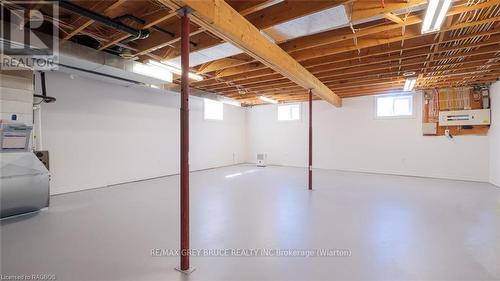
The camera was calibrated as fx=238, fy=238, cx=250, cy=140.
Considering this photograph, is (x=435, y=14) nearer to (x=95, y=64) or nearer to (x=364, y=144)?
(x=95, y=64)

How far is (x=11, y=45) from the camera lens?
2.99 meters

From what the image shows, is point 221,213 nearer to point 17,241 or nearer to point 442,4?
point 17,241

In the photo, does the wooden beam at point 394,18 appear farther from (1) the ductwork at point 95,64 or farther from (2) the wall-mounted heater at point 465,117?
(2) the wall-mounted heater at point 465,117

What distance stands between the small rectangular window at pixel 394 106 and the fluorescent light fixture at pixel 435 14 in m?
5.00

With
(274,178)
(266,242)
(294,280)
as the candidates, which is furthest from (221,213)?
(274,178)

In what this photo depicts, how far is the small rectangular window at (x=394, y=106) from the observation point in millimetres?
7031

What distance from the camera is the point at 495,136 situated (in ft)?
18.3

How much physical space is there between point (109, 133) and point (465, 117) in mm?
8709

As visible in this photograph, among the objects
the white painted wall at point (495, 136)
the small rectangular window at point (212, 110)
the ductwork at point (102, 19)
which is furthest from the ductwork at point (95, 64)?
the white painted wall at point (495, 136)

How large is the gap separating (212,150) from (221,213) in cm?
508

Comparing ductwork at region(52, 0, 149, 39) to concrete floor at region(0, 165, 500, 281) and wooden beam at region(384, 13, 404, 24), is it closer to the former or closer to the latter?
concrete floor at region(0, 165, 500, 281)

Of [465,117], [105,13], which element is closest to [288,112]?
[465,117]

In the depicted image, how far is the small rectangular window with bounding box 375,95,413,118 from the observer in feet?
23.1

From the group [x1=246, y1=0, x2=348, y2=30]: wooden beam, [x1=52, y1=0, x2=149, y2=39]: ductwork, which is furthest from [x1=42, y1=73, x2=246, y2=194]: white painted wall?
[x1=246, y1=0, x2=348, y2=30]: wooden beam
